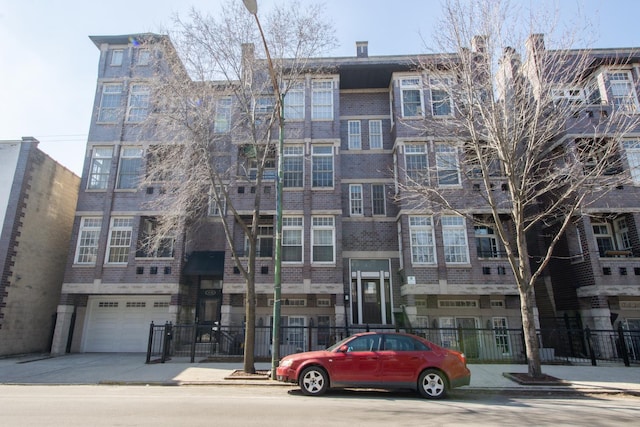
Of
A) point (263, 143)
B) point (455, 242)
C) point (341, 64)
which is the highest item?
point (341, 64)

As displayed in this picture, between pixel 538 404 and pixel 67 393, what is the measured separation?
35.7 ft

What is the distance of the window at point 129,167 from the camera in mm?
17875

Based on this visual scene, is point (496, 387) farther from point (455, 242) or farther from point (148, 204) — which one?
point (148, 204)

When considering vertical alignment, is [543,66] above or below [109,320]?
above

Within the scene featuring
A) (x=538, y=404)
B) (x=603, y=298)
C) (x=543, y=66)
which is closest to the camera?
(x=538, y=404)

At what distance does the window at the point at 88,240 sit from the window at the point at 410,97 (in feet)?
51.9

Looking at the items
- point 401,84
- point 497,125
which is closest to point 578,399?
point 497,125

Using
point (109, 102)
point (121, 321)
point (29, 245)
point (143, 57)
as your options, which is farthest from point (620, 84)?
point (29, 245)

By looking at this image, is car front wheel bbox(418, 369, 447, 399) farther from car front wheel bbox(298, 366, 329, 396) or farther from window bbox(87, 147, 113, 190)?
window bbox(87, 147, 113, 190)

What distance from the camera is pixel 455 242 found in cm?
1639

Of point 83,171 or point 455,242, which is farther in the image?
point 83,171

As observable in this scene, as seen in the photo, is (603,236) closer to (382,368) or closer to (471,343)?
(471,343)

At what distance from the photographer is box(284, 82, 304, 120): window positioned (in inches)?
723

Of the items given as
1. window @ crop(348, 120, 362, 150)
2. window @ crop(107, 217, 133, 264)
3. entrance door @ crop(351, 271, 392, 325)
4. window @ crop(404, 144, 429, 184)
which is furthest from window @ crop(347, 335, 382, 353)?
window @ crop(107, 217, 133, 264)
